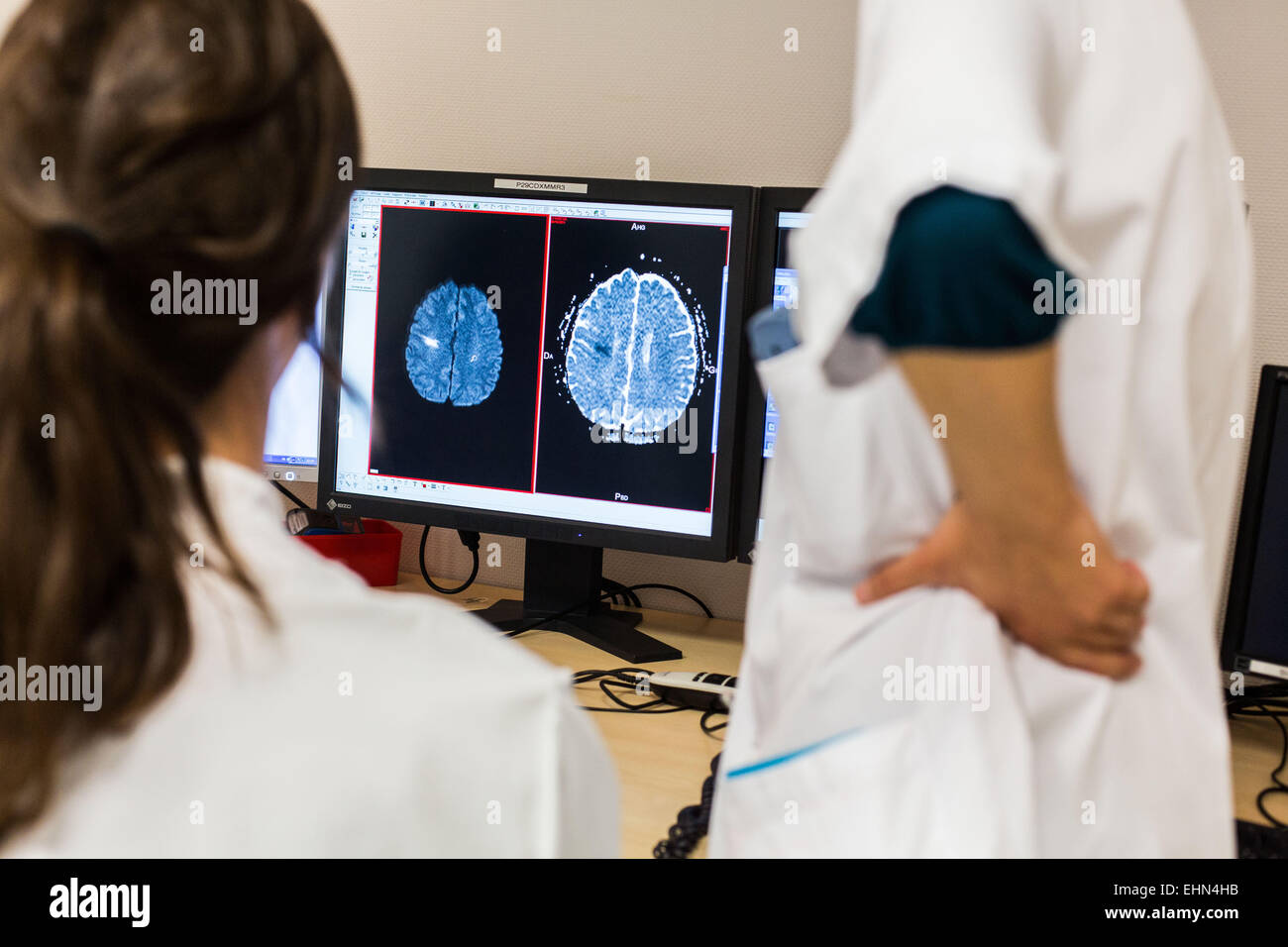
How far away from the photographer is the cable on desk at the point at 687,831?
93cm

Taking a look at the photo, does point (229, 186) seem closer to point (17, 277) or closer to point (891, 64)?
point (17, 277)

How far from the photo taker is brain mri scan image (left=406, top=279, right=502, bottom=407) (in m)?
1.45

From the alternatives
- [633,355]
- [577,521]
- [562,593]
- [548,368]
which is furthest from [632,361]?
[562,593]

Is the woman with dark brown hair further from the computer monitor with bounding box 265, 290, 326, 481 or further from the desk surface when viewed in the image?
the computer monitor with bounding box 265, 290, 326, 481

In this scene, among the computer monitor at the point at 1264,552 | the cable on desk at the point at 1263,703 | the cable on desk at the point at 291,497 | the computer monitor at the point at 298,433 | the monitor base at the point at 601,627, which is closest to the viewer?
the computer monitor at the point at 1264,552

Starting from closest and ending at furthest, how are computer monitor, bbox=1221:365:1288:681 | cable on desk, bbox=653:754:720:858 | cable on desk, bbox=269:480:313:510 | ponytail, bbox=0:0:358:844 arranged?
ponytail, bbox=0:0:358:844 < cable on desk, bbox=653:754:720:858 < computer monitor, bbox=1221:365:1288:681 < cable on desk, bbox=269:480:313:510

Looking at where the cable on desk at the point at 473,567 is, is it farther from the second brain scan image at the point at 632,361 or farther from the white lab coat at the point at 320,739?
the white lab coat at the point at 320,739

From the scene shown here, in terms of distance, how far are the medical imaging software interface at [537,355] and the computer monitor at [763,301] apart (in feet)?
0.14

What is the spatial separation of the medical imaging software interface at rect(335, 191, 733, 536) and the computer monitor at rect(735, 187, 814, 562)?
0.04 m

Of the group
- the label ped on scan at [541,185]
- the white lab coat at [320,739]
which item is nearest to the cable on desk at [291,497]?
the label ped on scan at [541,185]

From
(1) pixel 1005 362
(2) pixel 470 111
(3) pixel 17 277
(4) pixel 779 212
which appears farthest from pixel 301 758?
(2) pixel 470 111
